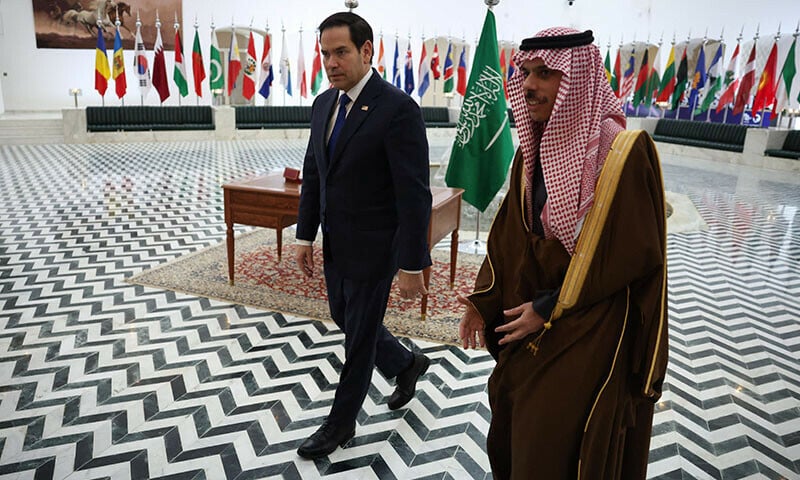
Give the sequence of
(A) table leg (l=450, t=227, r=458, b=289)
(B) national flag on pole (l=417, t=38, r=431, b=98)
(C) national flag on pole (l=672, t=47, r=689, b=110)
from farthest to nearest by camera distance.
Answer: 1. (B) national flag on pole (l=417, t=38, r=431, b=98)
2. (C) national flag on pole (l=672, t=47, r=689, b=110)
3. (A) table leg (l=450, t=227, r=458, b=289)

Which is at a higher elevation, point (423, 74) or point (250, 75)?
point (423, 74)

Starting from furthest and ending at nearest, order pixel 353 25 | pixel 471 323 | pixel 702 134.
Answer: pixel 702 134
pixel 353 25
pixel 471 323

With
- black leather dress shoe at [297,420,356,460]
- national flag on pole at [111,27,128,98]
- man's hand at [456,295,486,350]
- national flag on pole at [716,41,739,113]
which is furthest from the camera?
national flag on pole at [716,41,739,113]

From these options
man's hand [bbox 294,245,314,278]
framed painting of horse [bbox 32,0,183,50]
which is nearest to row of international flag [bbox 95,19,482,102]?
framed painting of horse [bbox 32,0,183,50]

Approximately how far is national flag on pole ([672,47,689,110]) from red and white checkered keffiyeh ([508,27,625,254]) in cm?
1693

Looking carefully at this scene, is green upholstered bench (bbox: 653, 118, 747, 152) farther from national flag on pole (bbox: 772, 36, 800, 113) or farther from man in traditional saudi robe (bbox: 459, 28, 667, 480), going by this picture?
man in traditional saudi robe (bbox: 459, 28, 667, 480)

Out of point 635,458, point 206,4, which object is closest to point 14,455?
point 635,458

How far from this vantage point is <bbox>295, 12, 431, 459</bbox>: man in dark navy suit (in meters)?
2.26

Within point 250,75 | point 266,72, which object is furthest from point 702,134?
point 250,75

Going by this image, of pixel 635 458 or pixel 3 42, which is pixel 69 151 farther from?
pixel 635 458

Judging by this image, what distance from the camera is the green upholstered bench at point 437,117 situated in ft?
60.0

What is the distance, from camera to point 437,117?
18562 millimetres

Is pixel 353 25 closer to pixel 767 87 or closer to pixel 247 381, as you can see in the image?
pixel 247 381

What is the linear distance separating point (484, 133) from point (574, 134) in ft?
12.8
